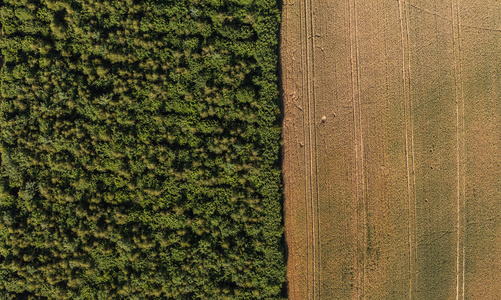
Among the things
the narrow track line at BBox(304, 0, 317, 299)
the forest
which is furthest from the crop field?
the forest

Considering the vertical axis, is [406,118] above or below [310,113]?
below

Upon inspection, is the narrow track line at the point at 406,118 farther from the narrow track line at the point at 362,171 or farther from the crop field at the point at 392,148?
the narrow track line at the point at 362,171

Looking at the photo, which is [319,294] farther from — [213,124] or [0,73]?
[0,73]

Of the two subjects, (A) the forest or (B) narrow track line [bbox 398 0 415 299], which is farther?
(B) narrow track line [bbox 398 0 415 299]

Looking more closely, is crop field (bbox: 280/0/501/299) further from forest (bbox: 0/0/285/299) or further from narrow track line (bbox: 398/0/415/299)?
forest (bbox: 0/0/285/299)

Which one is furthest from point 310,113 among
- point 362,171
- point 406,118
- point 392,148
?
point 406,118

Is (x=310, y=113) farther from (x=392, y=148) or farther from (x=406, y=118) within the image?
(x=406, y=118)
